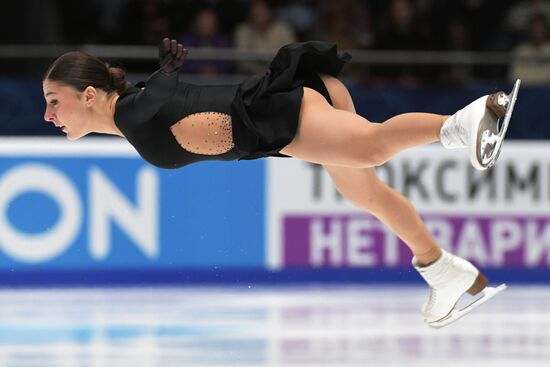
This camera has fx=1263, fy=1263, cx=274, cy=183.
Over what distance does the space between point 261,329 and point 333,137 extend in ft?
5.78

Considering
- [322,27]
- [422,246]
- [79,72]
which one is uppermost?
[322,27]

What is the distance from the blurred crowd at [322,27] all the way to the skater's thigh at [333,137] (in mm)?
3701

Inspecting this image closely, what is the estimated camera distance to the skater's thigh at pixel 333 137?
440 centimetres

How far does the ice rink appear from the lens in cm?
509

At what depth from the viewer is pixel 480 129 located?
4164 millimetres

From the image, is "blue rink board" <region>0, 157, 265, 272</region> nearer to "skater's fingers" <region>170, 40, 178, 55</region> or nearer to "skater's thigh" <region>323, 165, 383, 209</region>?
"skater's thigh" <region>323, 165, 383, 209</region>

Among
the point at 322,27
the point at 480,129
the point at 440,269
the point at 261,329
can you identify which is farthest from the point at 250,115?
the point at 322,27

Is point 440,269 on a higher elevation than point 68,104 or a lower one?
lower

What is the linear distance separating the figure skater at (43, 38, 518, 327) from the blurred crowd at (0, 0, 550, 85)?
354cm

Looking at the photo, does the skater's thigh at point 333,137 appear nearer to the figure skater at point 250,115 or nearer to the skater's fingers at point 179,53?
the figure skater at point 250,115

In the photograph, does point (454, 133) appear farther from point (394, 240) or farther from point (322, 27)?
point (322, 27)

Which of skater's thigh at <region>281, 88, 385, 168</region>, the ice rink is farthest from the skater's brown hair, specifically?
the ice rink

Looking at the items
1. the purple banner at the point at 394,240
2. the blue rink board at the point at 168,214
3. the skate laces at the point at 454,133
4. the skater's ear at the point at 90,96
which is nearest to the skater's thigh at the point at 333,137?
the skate laces at the point at 454,133

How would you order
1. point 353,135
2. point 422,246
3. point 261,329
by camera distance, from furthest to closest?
point 261,329 < point 422,246 < point 353,135
